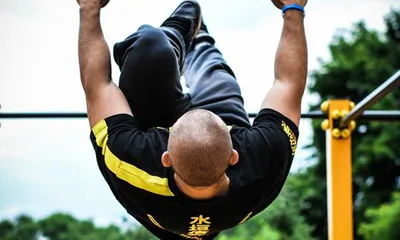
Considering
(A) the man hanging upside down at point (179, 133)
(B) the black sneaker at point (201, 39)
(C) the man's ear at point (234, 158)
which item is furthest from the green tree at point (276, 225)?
(C) the man's ear at point (234, 158)

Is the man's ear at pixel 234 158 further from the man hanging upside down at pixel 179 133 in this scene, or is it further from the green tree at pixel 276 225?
the green tree at pixel 276 225

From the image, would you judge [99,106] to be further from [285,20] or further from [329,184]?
[329,184]

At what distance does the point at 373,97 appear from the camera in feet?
7.09

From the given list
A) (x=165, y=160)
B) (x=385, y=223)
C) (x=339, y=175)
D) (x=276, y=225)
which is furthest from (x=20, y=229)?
(x=165, y=160)

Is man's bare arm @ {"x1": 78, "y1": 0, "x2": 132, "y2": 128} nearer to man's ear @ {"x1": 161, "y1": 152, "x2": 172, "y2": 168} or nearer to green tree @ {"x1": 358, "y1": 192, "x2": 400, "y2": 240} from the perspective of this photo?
man's ear @ {"x1": 161, "y1": 152, "x2": 172, "y2": 168}

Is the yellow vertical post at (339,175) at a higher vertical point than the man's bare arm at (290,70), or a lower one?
lower

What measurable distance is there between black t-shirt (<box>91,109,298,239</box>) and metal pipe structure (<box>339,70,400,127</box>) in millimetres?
742

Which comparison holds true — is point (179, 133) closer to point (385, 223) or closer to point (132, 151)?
point (132, 151)

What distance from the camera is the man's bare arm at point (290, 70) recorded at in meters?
1.39

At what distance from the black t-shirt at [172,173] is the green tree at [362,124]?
26.0ft

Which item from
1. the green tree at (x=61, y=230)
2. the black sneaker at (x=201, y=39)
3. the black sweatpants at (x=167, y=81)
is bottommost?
the green tree at (x=61, y=230)

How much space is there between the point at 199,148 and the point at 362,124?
894 centimetres

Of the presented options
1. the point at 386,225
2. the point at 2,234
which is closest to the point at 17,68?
the point at 2,234

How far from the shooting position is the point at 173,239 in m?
1.49
